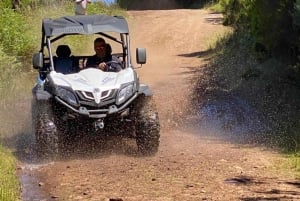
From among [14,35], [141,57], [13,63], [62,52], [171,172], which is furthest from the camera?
[14,35]

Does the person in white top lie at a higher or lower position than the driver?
lower

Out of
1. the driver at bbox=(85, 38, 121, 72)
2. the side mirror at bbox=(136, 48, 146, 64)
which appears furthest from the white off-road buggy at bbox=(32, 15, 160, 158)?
the driver at bbox=(85, 38, 121, 72)

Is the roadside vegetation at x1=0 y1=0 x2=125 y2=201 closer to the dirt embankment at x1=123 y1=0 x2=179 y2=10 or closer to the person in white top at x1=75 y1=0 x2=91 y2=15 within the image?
the person in white top at x1=75 y1=0 x2=91 y2=15

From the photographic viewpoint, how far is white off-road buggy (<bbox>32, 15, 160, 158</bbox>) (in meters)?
9.16

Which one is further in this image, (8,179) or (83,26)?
(83,26)

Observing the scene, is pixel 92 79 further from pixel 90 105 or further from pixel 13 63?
pixel 13 63

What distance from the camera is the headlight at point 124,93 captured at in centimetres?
926

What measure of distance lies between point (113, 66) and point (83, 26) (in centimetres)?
73

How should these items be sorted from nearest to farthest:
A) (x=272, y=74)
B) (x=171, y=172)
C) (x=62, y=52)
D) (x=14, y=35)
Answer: (x=171, y=172) → (x=62, y=52) → (x=272, y=74) → (x=14, y=35)

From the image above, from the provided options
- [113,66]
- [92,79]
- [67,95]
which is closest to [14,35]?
[113,66]

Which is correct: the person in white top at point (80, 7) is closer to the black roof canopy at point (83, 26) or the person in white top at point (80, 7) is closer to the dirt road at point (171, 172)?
the dirt road at point (171, 172)

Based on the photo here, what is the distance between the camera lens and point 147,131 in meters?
9.41

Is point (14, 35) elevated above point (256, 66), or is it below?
above

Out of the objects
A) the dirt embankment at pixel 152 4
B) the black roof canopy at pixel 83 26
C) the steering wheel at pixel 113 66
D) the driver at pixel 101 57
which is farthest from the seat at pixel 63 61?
the dirt embankment at pixel 152 4
